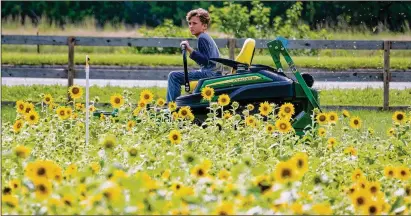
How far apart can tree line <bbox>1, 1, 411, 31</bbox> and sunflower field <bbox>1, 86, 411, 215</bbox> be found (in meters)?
17.1

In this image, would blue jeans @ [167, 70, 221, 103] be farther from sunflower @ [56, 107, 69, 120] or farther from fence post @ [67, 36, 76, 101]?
fence post @ [67, 36, 76, 101]

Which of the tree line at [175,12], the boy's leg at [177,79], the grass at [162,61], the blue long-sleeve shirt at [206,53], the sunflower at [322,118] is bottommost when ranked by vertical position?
the sunflower at [322,118]

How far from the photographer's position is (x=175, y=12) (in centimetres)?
2814

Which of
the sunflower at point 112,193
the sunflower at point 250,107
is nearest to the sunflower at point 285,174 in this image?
the sunflower at point 112,193

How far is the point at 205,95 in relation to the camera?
800 centimetres

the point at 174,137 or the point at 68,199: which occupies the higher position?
the point at 174,137

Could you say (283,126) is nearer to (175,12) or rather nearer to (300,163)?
(300,163)

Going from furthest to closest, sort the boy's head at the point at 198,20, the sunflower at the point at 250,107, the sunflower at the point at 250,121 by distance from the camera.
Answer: the boy's head at the point at 198,20 < the sunflower at the point at 250,107 < the sunflower at the point at 250,121

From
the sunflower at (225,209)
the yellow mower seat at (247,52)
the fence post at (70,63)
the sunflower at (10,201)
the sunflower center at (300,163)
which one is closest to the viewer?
the sunflower at (225,209)

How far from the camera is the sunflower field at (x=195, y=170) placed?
389 centimetres

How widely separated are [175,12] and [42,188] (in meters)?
24.4

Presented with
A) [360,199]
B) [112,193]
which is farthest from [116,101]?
[112,193]

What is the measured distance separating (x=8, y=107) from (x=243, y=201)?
9.61m

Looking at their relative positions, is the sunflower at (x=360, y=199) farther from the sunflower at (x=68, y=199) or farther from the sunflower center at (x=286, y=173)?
the sunflower at (x=68, y=199)
